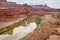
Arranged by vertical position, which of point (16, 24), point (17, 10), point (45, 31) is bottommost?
point (45, 31)

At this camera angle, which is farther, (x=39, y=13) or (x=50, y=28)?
(x=39, y=13)

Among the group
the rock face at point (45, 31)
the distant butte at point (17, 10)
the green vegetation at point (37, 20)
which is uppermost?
the distant butte at point (17, 10)

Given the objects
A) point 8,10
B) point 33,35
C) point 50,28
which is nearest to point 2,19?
point 8,10

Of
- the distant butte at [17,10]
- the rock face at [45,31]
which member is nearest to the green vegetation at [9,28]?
the distant butte at [17,10]

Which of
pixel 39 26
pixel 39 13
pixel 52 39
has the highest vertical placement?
pixel 39 13

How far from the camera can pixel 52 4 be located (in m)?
2.76

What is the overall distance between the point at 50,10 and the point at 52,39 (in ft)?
1.92

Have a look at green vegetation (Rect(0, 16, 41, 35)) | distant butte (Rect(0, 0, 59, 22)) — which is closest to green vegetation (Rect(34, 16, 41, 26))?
green vegetation (Rect(0, 16, 41, 35))

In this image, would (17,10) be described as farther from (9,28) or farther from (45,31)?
(45,31)

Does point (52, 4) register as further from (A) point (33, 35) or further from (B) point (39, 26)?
(A) point (33, 35)

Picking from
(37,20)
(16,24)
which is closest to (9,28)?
(16,24)

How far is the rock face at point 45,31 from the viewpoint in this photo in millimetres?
2439

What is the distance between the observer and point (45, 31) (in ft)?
8.19

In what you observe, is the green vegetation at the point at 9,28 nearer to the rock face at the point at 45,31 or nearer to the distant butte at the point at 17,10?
the distant butte at the point at 17,10
